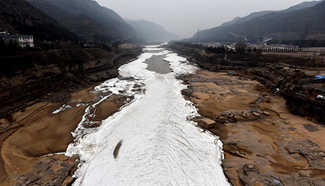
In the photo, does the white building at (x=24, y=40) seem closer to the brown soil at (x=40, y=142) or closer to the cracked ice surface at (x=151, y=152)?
the brown soil at (x=40, y=142)

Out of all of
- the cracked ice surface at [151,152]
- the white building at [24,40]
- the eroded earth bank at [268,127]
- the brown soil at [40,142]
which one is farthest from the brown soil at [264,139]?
the white building at [24,40]

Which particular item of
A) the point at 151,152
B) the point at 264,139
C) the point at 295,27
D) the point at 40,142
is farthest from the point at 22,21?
the point at 295,27

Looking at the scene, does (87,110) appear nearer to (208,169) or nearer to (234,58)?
(208,169)

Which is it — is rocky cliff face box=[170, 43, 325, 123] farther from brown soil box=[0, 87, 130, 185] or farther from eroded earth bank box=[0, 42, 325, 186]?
brown soil box=[0, 87, 130, 185]

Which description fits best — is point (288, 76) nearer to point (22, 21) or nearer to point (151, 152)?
point (151, 152)

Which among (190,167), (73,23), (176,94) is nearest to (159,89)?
(176,94)

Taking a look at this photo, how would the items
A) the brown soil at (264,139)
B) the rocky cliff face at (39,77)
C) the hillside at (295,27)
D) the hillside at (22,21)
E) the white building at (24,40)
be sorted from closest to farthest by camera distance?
the brown soil at (264,139) < the rocky cliff face at (39,77) < the white building at (24,40) < the hillside at (22,21) < the hillside at (295,27)
